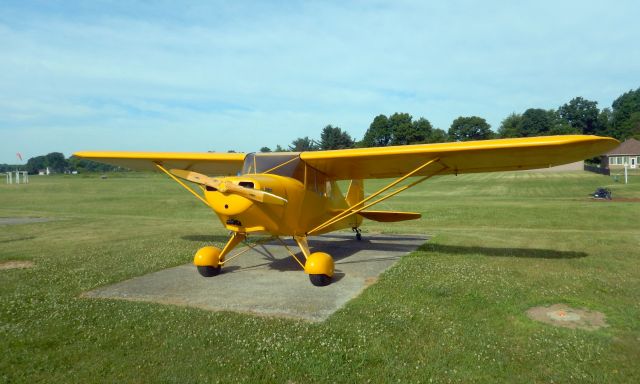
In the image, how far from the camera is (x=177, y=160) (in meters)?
10.8

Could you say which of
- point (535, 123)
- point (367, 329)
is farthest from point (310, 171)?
point (535, 123)

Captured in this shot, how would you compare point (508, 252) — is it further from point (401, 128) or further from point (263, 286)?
point (401, 128)

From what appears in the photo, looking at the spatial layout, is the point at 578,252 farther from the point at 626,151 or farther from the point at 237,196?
the point at 626,151

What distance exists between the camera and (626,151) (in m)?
76.3

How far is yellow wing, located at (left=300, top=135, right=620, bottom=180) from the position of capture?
7.20 meters

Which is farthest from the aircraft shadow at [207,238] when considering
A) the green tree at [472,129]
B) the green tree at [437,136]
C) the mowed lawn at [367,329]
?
the green tree at [472,129]

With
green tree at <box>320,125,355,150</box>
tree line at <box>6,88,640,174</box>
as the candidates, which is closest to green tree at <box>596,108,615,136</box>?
tree line at <box>6,88,640,174</box>

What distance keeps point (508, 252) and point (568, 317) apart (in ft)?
17.0

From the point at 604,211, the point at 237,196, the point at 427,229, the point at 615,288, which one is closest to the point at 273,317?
the point at 237,196

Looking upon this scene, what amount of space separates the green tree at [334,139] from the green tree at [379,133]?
26.7ft

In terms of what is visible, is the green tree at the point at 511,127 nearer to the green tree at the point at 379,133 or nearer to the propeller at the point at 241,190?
the green tree at the point at 379,133

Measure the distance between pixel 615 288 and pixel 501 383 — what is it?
4.62 meters

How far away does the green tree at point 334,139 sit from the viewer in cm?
11138

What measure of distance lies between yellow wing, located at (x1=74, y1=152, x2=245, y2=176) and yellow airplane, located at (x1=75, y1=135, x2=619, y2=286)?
3 cm
